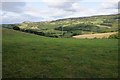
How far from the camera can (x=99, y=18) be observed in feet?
227

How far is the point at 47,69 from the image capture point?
1180cm

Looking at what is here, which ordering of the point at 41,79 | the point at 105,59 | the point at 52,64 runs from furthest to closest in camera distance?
1. the point at 105,59
2. the point at 52,64
3. the point at 41,79

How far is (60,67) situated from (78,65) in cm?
116

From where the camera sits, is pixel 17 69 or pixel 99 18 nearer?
pixel 17 69

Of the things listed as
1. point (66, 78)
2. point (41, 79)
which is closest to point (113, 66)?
point (66, 78)

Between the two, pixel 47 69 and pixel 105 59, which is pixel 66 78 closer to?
pixel 47 69

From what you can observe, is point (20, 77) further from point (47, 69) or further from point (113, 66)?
point (113, 66)

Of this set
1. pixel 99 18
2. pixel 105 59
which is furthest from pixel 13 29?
pixel 99 18

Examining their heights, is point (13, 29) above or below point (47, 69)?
above

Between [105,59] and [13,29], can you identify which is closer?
[105,59]

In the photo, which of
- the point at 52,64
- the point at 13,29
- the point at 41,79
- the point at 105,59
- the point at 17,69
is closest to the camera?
A: the point at 41,79

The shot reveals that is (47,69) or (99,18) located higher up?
(99,18)

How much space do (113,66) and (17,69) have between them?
17.4 ft

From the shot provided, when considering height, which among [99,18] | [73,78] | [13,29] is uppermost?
[99,18]
